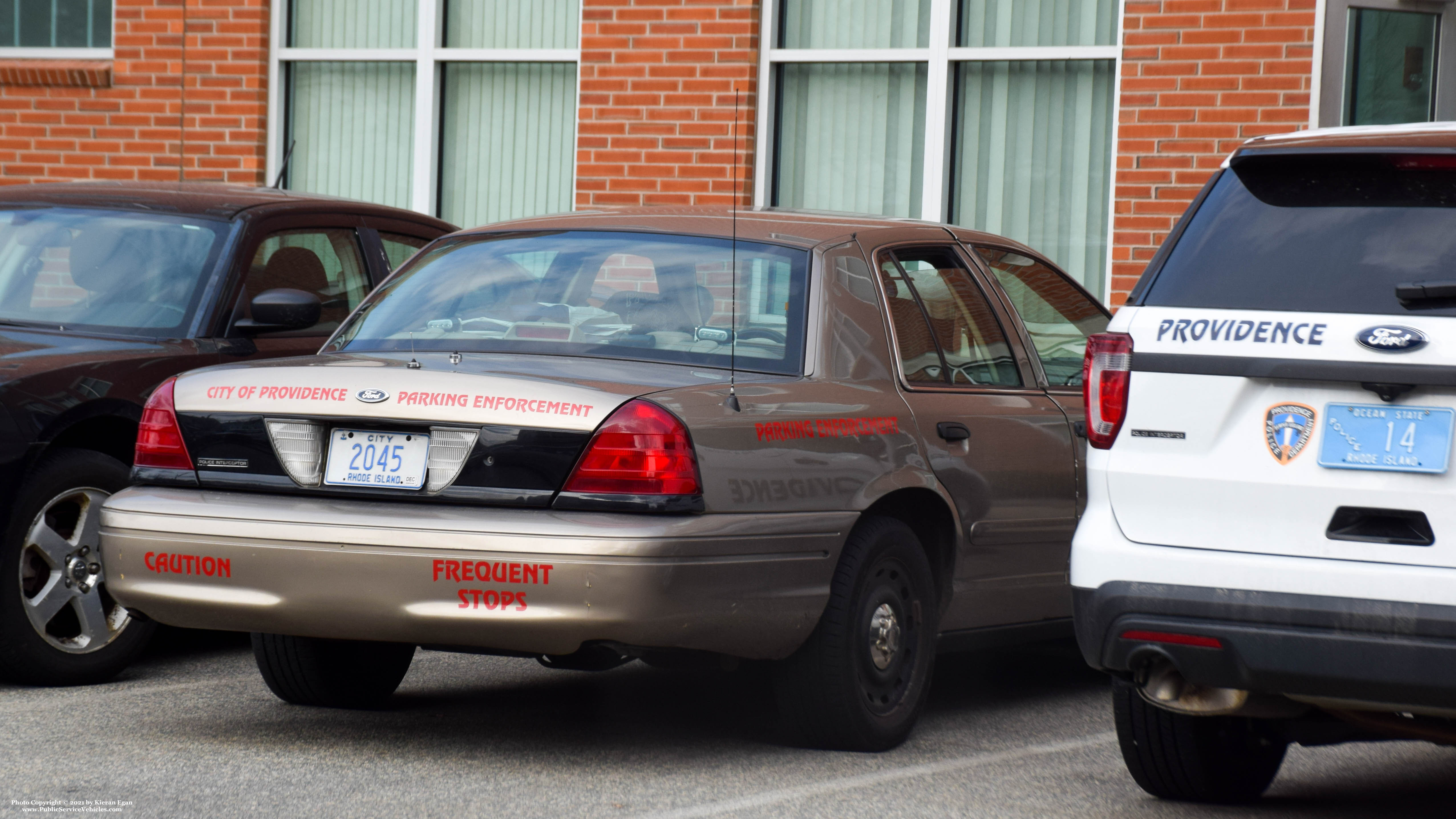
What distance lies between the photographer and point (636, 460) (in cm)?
471

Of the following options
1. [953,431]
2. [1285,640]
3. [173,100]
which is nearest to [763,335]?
[953,431]

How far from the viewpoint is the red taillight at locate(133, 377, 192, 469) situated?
5.17 metres

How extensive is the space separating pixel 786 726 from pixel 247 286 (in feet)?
9.49

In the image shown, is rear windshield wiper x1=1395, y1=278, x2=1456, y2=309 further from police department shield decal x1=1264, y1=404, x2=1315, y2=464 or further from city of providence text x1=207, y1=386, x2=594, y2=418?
city of providence text x1=207, y1=386, x2=594, y2=418

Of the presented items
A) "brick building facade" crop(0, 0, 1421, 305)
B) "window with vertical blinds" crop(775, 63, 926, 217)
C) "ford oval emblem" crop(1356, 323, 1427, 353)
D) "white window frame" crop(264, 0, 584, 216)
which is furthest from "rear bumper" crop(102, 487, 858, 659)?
"white window frame" crop(264, 0, 584, 216)

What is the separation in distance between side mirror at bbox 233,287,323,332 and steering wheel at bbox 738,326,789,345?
78.2 inches

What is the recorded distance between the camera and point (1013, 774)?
207 inches

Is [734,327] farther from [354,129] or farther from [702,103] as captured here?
[354,129]

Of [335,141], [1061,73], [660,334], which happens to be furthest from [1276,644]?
[335,141]

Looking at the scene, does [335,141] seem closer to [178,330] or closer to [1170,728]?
[178,330]

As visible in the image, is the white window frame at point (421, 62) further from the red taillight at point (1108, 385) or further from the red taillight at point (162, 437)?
the red taillight at point (1108, 385)

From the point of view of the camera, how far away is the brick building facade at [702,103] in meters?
10.3

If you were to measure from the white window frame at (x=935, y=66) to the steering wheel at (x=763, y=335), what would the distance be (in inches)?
215

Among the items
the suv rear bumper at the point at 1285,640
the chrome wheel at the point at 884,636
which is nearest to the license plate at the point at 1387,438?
the suv rear bumper at the point at 1285,640
